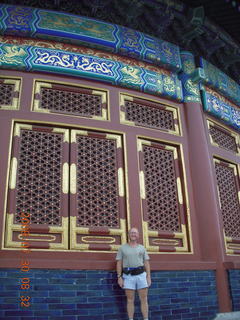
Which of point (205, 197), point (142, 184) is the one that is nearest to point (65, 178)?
point (142, 184)

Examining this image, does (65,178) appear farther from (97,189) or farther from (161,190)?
(161,190)

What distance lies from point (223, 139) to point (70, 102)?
10.2 feet

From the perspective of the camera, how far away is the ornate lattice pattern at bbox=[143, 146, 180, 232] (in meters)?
5.04

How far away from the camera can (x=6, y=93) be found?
5.00 m

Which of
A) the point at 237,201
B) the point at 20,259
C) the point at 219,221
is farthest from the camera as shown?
the point at 237,201

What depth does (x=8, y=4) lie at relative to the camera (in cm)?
541

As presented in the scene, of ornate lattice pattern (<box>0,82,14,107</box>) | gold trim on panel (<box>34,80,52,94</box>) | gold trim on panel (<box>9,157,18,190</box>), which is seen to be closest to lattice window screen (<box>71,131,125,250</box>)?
gold trim on panel (<box>9,157,18,190</box>)

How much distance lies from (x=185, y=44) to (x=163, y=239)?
12.4 ft

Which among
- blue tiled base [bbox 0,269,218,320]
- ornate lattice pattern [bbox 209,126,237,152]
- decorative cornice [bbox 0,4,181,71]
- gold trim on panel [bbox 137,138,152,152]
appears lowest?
blue tiled base [bbox 0,269,218,320]

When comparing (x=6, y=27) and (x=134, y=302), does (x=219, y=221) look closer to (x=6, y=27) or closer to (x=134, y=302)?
(x=134, y=302)

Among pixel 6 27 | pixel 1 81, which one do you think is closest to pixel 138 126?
pixel 1 81

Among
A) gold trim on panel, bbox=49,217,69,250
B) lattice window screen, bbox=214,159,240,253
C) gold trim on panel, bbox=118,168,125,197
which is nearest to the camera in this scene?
gold trim on panel, bbox=49,217,69,250

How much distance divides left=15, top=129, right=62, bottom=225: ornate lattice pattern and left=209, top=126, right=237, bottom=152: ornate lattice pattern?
297 cm

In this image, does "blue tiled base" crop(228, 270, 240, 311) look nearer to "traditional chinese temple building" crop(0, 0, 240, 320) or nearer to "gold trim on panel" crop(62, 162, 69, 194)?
"traditional chinese temple building" crop(0, 0, 240, 320)
